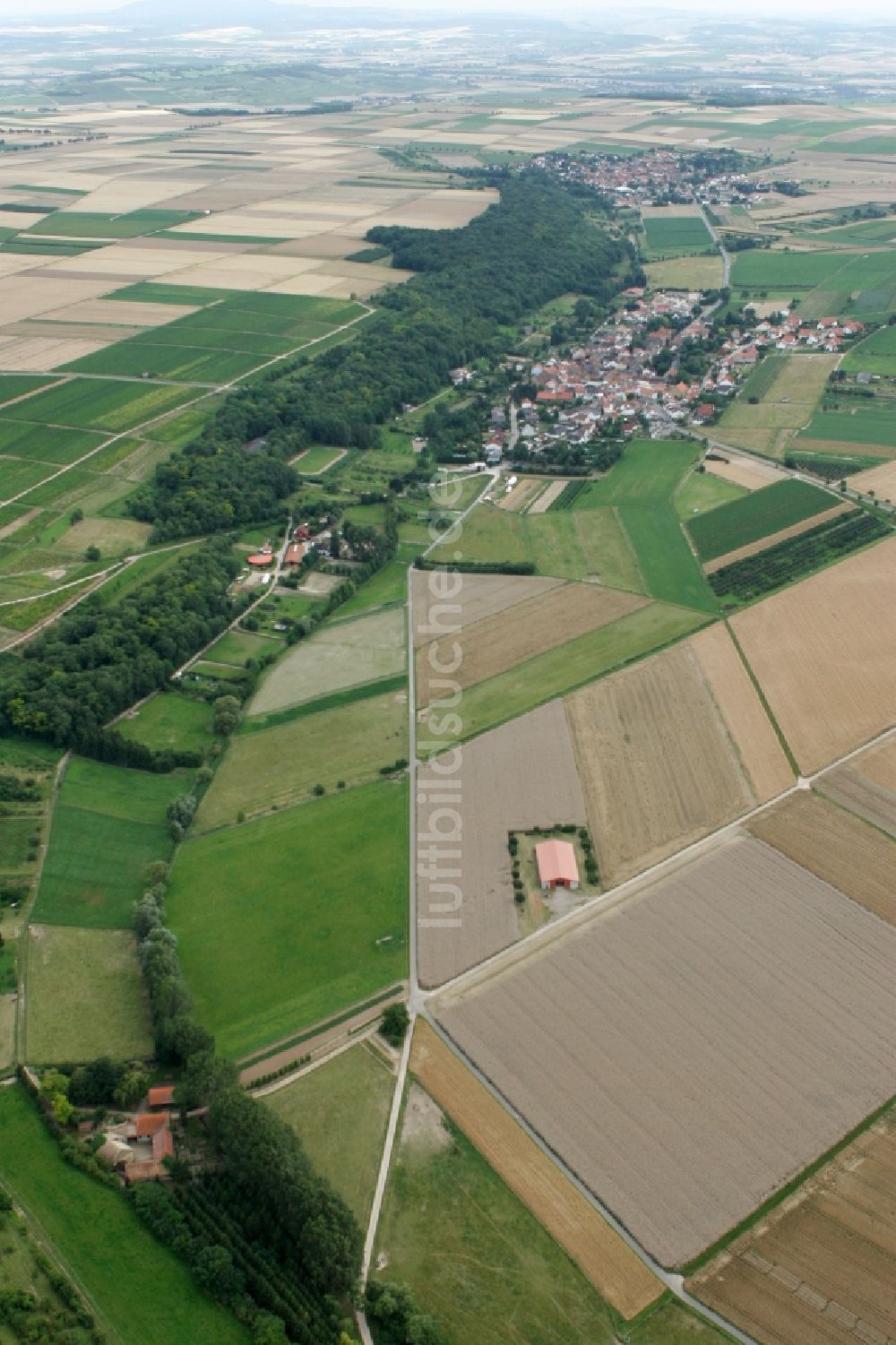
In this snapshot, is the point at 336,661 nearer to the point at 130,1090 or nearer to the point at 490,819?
the point at 490,819

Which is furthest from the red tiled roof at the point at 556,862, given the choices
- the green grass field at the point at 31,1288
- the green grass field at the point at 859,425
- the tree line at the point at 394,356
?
the green grass field at the point at 859,425

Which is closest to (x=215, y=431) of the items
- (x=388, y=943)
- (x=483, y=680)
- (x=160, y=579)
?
(x=160, y=579)

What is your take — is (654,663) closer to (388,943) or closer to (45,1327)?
(388,943)

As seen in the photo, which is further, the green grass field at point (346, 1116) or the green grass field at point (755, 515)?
the green grass field at point (755, 515)

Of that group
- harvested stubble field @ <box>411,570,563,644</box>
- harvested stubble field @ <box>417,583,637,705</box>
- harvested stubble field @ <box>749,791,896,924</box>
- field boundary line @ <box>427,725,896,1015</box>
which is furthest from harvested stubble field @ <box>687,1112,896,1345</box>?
harvested stubble field @ <box>411,570,563,644</box>

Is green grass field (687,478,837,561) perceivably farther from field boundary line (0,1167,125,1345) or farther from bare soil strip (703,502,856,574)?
field boundary line (0,1167,125,1345)

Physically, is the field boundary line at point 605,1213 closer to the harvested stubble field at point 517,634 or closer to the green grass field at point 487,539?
the harvested stubble field at point 517,634
